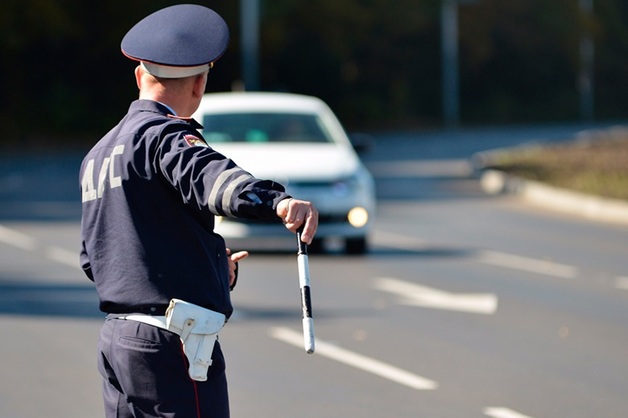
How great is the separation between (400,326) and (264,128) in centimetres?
600

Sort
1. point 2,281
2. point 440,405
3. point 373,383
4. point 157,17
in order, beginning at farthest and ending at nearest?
point 2,281 < point 373,383 < point 440,405 < point 157,17

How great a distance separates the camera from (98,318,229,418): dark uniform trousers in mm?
4031

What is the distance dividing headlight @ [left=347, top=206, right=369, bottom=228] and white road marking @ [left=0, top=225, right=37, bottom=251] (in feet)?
11.7

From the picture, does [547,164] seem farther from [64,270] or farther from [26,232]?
[64,270]

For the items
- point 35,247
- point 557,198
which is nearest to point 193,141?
point 35,247

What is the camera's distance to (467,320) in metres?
11.1

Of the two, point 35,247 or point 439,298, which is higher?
point 439,298

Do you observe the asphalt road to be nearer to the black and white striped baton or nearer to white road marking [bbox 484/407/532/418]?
white road marking [bbox 484/407/532/418]

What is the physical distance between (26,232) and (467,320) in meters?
8.77

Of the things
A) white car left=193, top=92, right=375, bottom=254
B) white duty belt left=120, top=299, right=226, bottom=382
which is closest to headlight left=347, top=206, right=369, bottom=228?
white car left=193, top=92, right=375, bottom=254

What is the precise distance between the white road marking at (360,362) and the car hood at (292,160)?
4.71 meters

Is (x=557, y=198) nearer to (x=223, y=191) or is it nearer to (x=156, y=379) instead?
(x=156, y=379)

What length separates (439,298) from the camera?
40.6ft

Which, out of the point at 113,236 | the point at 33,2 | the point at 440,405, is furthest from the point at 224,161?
the point at 33,2
